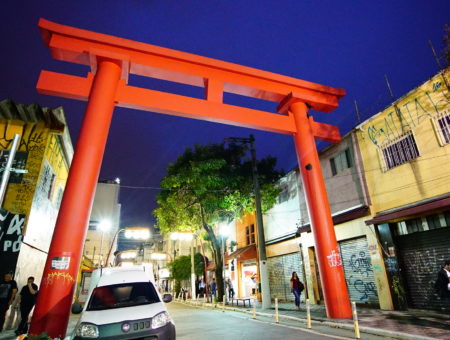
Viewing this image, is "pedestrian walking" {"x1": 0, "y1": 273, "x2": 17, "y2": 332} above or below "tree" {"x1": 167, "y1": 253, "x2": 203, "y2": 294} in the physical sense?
below

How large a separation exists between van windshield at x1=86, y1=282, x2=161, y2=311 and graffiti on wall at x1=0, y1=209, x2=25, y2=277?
5157 mm

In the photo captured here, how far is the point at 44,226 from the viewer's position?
42.0 feet

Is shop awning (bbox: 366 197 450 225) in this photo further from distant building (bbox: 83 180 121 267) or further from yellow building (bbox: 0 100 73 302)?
distant building (bbox: 83 180 121 267)

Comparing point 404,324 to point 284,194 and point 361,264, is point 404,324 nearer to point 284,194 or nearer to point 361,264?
point 361,264

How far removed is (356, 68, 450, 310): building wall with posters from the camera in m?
10.3

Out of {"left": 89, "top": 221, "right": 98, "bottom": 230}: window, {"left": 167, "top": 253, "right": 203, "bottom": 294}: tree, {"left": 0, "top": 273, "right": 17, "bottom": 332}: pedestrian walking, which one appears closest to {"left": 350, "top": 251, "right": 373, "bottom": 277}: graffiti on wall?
{"left": 0, "top": 273, "right": 17, "bottom": 332}: pedestrian walking

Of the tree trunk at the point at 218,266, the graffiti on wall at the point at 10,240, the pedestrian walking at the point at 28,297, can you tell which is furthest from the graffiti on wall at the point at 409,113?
the graffiti on wall at the point at 10,240

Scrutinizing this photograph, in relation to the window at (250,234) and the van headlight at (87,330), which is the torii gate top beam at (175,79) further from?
the window at (250,234)

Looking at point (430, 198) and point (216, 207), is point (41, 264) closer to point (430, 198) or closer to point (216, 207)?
point (216, 207)

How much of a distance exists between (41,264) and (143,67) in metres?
9.91

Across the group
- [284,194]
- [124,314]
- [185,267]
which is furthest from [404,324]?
[185,267]

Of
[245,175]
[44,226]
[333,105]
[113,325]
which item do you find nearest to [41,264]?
[44,226]

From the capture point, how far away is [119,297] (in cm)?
686

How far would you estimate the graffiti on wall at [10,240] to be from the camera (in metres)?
9.50
